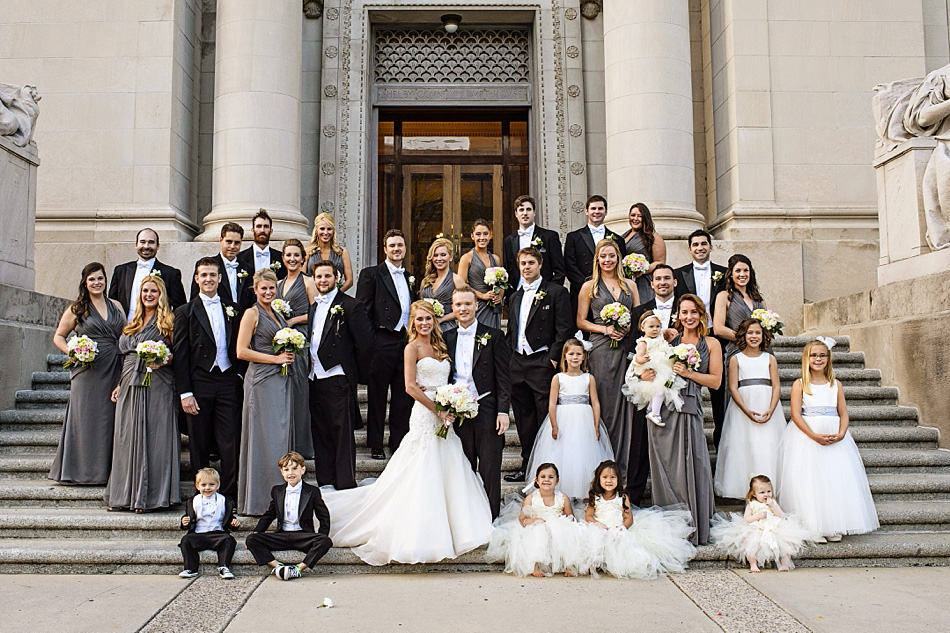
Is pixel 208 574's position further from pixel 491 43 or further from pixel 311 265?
pixel 491 43

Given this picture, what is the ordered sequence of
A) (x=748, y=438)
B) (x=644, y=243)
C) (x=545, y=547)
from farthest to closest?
1. (x=644, y=243)
2. (x=748, y=438)
3. (x=545, y=547)

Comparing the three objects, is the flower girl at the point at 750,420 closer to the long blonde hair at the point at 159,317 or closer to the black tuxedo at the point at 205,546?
the black tuxedo at the point at 205,546

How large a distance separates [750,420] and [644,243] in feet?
8.06

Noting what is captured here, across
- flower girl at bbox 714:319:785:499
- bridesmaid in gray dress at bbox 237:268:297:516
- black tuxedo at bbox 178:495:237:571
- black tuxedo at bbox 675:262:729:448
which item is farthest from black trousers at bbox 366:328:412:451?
flower girl at bbox 714:319:785:499

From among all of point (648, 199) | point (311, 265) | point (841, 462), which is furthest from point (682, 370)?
point (648, 199)

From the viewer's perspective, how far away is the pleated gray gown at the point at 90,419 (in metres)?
8.08

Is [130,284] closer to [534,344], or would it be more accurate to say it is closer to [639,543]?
[534,344]

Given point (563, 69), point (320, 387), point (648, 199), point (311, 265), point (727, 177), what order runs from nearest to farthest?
point (320, 387), point (311, 265), point (648, 199), point (727, 177), point (563, 69)

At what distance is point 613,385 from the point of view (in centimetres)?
814

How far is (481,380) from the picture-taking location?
7574 mm

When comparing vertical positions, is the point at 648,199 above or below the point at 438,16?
below

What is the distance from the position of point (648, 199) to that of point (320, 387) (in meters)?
7.07

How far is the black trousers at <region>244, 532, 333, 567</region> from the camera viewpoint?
21.8ft

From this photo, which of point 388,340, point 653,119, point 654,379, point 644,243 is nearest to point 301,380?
point 388,340
